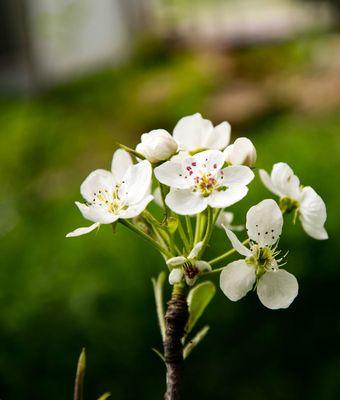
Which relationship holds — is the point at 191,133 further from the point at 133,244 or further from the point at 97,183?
the point at 133,244

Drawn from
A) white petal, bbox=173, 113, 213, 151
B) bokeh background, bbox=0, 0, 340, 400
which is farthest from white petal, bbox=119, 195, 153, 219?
bokeh background, bbox=0, 0, 340, 400

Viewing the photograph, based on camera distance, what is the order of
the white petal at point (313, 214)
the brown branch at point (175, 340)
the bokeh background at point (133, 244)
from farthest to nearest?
the bokeh background at point (133, 244) → the white petal at point (313, 214) → the brown branch at point (175, 340)

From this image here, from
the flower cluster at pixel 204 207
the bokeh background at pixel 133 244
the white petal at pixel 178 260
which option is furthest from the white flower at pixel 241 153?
the bokeh background at pixel 133 244

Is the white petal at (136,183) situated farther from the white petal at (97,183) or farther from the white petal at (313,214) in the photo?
the white petal at (313,214)

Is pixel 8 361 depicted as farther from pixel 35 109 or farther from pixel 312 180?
pixel 35 109

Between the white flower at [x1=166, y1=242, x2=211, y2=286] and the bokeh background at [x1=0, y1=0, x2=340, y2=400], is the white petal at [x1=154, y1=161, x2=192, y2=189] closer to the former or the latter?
the white flower at [x1=166, y1=242, x2=211, y2=286]

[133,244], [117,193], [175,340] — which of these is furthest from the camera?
[133,244]

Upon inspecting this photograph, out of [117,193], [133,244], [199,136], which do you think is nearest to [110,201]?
[117,193]
